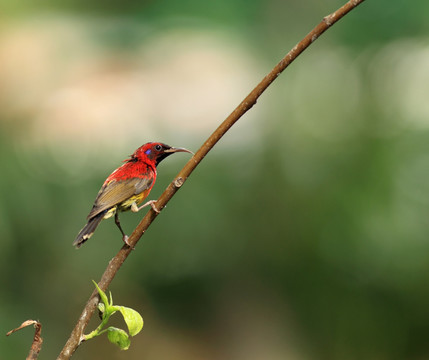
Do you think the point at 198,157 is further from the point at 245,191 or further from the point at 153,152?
the point at 245,191

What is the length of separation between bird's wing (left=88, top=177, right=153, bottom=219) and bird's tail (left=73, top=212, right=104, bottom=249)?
0.03ft

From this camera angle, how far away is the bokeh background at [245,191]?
280 centimetres

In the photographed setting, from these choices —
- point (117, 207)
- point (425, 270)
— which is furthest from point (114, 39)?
point (117, 207)

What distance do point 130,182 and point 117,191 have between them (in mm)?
32

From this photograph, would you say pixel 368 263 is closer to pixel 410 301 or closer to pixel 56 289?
pixel 410 301

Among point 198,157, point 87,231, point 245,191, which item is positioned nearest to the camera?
point 198,157

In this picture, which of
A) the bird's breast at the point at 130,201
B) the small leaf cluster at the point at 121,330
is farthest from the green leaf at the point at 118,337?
the bird's breast at the point at 130,201

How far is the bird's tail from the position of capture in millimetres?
676

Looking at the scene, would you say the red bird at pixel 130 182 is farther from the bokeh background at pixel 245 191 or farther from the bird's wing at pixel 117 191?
the bokeh background at pixel 245 191

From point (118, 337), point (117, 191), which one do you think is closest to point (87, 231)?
point (117, 191)

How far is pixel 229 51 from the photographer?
11.2 feet

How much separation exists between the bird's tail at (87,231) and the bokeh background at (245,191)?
186 cm

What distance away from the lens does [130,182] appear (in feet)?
2.73

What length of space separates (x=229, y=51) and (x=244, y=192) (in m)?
0.89
